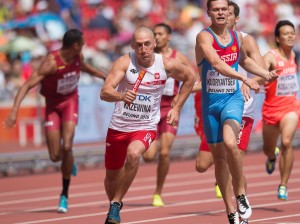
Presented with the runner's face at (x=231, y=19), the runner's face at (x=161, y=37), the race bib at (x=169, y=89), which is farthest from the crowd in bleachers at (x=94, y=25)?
the runner's face at (x=231, y=19)

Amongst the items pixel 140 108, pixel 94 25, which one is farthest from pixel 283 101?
pixel 94 25

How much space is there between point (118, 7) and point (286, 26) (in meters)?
15.2

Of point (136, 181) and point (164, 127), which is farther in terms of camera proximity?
point (136, 181)

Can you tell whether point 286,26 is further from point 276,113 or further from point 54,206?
point 54,206

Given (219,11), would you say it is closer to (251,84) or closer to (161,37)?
(251,84)

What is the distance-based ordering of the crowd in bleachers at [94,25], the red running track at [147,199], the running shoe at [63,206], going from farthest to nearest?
the crowd in bleachers at [94,25] → the running shoe at [63,206] → the red running track at [147,199]

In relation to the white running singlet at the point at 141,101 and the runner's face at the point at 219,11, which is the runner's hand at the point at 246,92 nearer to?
the runner's face at the point at 219,11

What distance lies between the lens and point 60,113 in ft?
47.4

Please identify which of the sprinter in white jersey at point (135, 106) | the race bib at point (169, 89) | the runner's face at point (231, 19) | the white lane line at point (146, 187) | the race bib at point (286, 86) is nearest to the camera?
the sprinter in white jersey at point (135, 106)

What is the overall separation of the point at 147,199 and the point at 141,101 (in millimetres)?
4430

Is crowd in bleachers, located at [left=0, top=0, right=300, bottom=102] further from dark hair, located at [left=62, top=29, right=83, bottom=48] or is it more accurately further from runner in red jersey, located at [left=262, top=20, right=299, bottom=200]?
runner in red jersey, located at [left=262, top=20, right=299, bottom=200]

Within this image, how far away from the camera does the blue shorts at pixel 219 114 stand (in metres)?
11.0

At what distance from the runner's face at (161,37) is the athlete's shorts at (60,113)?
152 centimetres

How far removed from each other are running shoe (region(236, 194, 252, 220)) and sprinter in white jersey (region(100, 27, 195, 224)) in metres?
1.08
